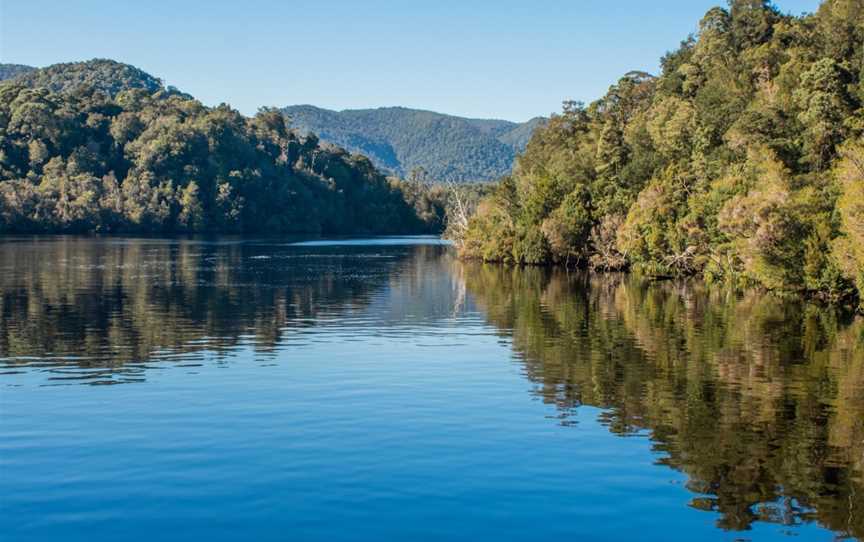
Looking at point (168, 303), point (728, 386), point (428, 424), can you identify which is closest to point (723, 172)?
point (168, 303)

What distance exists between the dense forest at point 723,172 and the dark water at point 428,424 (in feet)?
30.6

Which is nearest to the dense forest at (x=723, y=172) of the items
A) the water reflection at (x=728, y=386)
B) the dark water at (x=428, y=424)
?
the water reflection at (x=728, y=386)

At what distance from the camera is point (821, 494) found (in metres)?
20.7

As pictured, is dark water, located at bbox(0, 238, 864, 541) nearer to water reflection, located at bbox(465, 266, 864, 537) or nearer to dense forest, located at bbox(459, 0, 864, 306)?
water reflection, located at bbox(465, 266, 864, 537)

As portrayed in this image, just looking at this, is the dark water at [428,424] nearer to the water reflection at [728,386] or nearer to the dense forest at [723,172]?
the water reflection at [728,386]

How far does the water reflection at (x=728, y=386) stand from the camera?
21.2 meters

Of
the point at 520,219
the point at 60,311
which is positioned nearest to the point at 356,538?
the point at 60,311

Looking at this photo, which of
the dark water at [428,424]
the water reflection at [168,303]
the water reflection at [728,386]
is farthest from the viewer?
the water reflection at [168,303]

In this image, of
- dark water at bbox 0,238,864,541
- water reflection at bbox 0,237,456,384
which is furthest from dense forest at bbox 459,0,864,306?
water reflection at bbox 0,237,456,384

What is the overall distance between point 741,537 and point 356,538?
7.37m

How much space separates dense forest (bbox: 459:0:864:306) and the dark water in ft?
30.6

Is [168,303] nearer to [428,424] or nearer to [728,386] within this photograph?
A: [428,424]

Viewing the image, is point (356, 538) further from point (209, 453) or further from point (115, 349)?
point (115, 349)

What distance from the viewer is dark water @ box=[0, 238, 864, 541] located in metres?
19.2
